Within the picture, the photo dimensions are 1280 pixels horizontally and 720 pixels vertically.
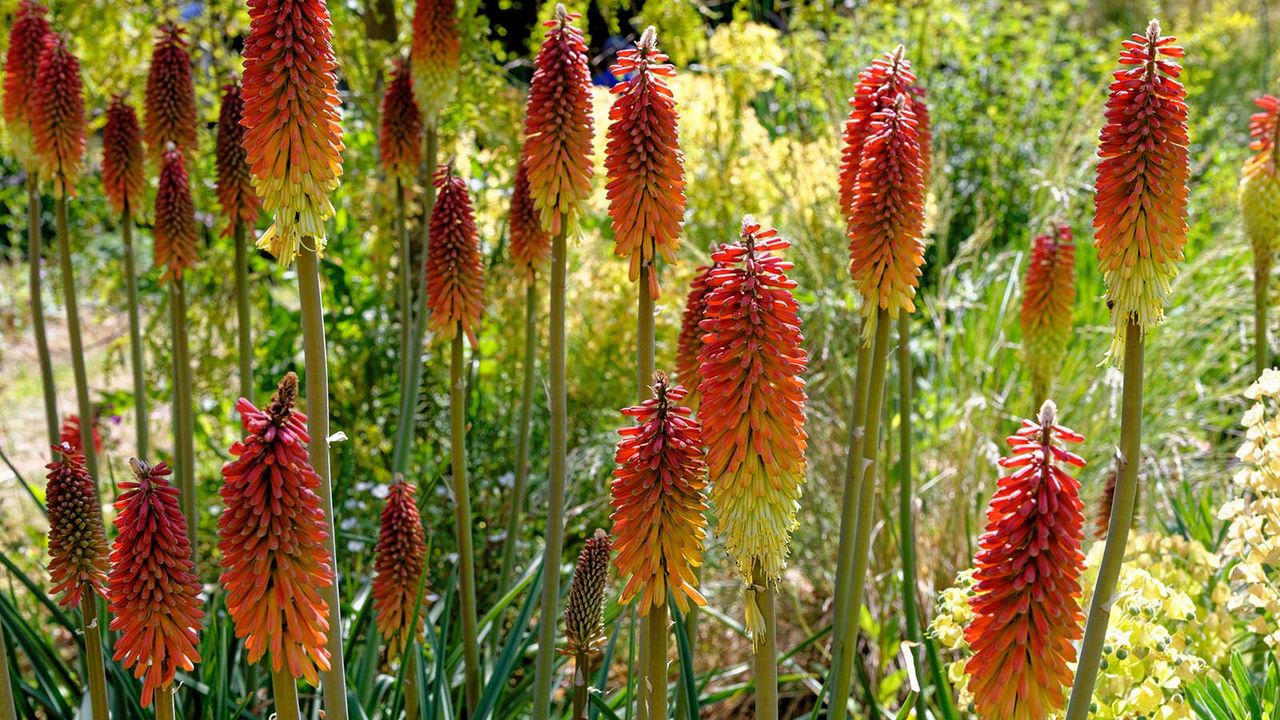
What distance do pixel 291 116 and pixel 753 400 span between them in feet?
3.66

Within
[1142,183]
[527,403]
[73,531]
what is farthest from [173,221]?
[1142,183]

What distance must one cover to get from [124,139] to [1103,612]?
347 cm

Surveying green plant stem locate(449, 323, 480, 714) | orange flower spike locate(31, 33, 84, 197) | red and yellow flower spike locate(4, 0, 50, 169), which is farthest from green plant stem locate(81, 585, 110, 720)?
red and yellow flower spike locate(4, 0, 50, 169)

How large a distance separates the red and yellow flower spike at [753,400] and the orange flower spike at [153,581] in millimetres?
1035

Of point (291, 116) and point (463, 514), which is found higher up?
point (291, 116)

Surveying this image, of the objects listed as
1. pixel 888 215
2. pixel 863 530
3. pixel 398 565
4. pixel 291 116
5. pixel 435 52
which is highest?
pixel 435 52

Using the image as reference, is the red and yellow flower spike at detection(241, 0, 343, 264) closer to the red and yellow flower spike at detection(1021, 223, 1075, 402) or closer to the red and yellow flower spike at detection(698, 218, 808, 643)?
the red and yellow flower spike at detection(698, 218, 808, 643)

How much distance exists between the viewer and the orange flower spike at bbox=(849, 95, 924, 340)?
A: 290 centimetres

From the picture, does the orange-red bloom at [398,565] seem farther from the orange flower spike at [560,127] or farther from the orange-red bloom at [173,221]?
the orange-red bloom at [173,221]

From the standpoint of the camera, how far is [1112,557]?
7.89 ft

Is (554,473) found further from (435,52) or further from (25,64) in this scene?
(25,64)

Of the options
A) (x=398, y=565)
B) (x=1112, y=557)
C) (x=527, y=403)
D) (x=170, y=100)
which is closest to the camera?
(x=1112, y=557)

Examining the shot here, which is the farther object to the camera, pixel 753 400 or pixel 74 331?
pixel 74 331

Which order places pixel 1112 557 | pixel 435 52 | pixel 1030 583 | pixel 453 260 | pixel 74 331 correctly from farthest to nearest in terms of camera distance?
pixel 435 52
pixel 74 331
pixel 453 260
pixel 1112 557
pixel 1030 583
